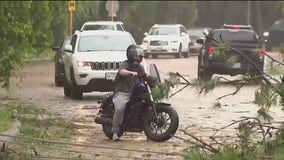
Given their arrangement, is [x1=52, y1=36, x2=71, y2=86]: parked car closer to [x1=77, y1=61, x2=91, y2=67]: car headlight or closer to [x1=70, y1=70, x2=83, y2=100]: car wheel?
[x1=70, y1=70, x2=83, y2=100]: car wheel

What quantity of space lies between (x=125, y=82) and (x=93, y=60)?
6.73 m

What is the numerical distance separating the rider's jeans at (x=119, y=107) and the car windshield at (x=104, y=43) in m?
7.32

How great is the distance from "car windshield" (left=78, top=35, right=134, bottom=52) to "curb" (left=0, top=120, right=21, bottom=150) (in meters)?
6.32

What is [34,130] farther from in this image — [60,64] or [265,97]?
[60,64]

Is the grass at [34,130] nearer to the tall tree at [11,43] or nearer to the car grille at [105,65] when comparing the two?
the tall tree at [11,43]

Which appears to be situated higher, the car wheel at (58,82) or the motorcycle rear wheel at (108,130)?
the motorcycle rear wheel at (108,130)

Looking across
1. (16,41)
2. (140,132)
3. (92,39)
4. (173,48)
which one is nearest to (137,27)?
(173,48)

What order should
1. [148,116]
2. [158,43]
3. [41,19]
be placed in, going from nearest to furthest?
[148,116] < [41,19] < [158,43]

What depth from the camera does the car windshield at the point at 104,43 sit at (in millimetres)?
19547

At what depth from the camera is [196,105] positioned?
18.2m

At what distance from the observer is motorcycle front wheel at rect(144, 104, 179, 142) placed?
39.3 feet

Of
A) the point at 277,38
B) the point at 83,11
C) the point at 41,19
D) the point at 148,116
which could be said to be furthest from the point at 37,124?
the point at 83,11

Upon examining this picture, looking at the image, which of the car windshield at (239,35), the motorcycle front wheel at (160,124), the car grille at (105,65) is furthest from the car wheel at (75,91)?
the car windshield at (239,35)

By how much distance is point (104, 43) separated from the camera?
65.1ft
